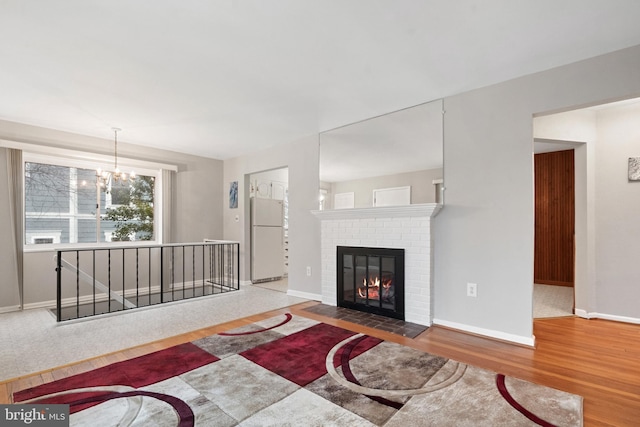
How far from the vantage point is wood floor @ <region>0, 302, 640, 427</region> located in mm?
1901

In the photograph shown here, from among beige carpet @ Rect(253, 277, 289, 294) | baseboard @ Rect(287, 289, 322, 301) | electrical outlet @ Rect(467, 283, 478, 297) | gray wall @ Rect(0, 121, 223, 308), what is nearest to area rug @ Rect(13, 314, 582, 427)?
electrical outlet @ Rect(467, 283, 478, 297)

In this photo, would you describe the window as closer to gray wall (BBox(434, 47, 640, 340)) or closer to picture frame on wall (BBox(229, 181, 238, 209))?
picture frame on wall (BBox(229, 181, 238, 209))

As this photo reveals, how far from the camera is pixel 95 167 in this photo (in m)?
4.70

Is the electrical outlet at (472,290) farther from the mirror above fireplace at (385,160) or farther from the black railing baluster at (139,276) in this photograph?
the black railing baluster at (139,276)

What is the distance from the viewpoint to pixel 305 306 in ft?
13.3

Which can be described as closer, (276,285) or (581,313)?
(581,313)

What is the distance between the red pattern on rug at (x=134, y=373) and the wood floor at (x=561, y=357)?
11 cm

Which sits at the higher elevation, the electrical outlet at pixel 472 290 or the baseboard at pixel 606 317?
the electrical outlet at pixel 472 290

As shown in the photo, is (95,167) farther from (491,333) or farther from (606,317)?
(606,317)

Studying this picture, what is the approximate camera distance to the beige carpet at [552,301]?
378cm

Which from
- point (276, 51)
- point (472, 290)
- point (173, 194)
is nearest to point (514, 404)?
point (472, 290)

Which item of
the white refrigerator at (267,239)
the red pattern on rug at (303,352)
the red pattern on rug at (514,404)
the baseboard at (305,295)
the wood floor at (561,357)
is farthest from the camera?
the white refrigerator at (267,239)

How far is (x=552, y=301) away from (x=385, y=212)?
2.95 meters

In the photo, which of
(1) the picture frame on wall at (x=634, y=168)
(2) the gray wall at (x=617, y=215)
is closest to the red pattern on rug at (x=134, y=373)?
(2) the gray wall at (x=617, y=215)
